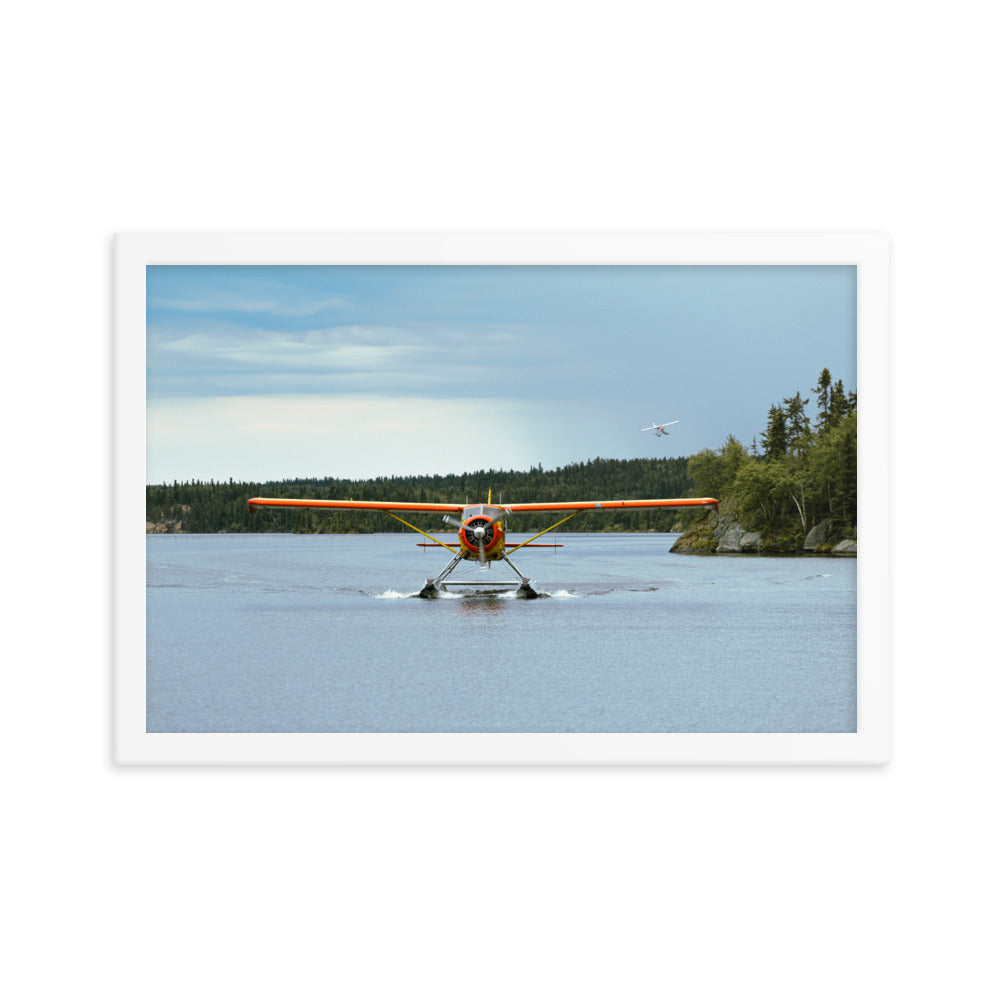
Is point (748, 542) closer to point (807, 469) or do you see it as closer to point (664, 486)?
point (664, 486)

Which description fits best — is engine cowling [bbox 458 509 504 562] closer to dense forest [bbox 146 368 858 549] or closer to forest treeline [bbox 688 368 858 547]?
dense forest [bbox 146 368 858 549]

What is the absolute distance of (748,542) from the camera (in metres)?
18.3

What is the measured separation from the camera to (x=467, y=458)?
928 centimetres

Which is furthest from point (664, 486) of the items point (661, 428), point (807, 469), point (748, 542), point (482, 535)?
point (748, 542)

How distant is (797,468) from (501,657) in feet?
15.0

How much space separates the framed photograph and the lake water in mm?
60

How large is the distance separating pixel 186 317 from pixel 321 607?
1092 centimetres

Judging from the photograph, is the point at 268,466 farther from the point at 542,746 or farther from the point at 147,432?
the point at 542,746

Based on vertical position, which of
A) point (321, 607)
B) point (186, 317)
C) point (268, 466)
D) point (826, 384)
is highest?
point (186, 317)

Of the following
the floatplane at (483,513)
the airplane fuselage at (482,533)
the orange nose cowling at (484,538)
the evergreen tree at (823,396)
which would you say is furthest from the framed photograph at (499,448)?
the orange nose cowling at (484,538)

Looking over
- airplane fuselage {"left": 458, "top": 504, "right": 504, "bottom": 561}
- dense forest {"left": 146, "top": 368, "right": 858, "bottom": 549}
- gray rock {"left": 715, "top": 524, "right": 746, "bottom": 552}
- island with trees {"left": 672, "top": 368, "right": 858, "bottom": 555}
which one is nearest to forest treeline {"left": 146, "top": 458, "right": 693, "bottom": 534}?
dense forest {"left": 146, "top": 368, "right": 858, "bottom": 549}

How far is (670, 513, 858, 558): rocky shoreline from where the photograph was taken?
8522 mm
